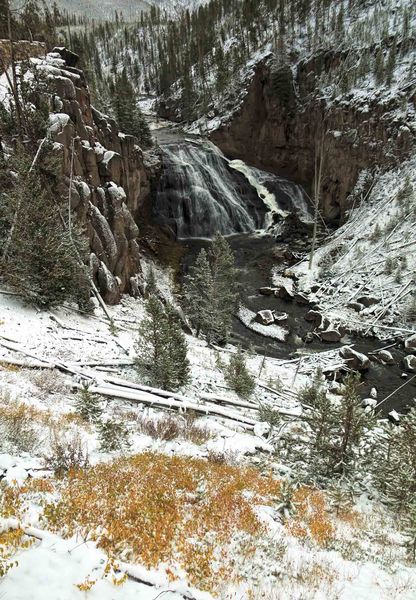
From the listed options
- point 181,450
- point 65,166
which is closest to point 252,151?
point 65,166

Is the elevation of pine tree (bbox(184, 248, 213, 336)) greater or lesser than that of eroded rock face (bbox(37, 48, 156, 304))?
lesser

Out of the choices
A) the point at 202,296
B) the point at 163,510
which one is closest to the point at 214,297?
the point at 202,296

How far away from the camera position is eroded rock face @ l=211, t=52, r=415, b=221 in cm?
3906

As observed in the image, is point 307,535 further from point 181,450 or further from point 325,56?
point 325,56

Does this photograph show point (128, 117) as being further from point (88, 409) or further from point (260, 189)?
point (88, 409)

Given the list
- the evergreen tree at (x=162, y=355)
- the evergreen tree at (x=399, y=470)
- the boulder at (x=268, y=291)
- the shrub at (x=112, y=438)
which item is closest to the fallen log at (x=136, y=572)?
the shrub at (x=112, y=438)

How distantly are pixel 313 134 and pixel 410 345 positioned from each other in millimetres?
35753

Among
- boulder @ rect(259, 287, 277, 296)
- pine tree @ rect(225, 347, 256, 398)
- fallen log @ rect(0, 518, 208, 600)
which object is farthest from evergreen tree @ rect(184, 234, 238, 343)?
fallen log @ rect(0, 518, 208, 600)

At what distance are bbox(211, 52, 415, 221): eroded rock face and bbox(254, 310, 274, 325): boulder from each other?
68.0 ft

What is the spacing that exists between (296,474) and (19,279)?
12025 mm

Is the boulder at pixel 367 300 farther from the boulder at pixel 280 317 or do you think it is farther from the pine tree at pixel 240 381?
the pine tree at pixel 240 381

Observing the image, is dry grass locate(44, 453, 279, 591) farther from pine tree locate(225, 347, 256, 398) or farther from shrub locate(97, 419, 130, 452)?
pine tree locate(225, 347, 256, 398)

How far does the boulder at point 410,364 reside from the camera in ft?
66.9

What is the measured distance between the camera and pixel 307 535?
5273 mm
